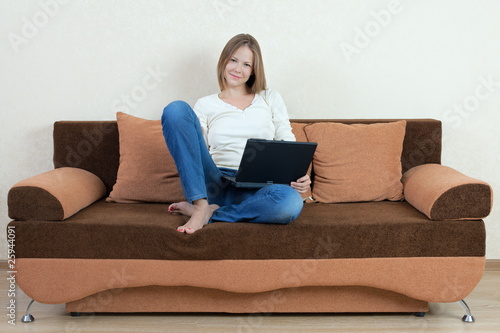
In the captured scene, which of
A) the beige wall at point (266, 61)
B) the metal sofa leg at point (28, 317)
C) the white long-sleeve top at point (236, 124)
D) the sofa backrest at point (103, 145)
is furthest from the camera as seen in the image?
the beige wall at point (266, 61)

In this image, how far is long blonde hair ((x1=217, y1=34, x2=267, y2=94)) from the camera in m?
2.68

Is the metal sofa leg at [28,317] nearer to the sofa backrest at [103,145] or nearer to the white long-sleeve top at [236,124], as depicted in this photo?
the sofa backrest at [103,145]

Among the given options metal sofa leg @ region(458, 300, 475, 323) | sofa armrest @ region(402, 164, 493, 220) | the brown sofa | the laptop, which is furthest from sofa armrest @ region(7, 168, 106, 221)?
metal sofa leg @ region(458, 300, 475, 323)

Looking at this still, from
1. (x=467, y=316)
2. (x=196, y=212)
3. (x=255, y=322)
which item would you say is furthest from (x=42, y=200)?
(x=467, y=316)

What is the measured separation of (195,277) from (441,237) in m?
0.99

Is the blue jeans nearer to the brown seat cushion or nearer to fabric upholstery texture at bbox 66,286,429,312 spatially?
the brown seat cushion

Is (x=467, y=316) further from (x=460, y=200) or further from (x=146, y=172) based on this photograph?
(x=146, y=172)

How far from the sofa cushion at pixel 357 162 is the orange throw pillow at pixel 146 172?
70cm

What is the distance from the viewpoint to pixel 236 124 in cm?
267

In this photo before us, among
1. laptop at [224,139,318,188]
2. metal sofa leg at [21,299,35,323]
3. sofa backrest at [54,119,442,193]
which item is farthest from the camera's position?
sofa backrest at [54,119,442,193]

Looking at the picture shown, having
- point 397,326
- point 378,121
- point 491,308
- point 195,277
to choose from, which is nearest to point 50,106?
point 195,277

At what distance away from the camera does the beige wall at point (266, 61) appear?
3.03 meters

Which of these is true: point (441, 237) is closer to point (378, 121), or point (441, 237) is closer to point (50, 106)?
point (378, 121)

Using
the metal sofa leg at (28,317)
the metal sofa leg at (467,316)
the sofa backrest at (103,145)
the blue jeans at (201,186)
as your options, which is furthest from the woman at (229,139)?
the metal sofa leg at (467,316)
